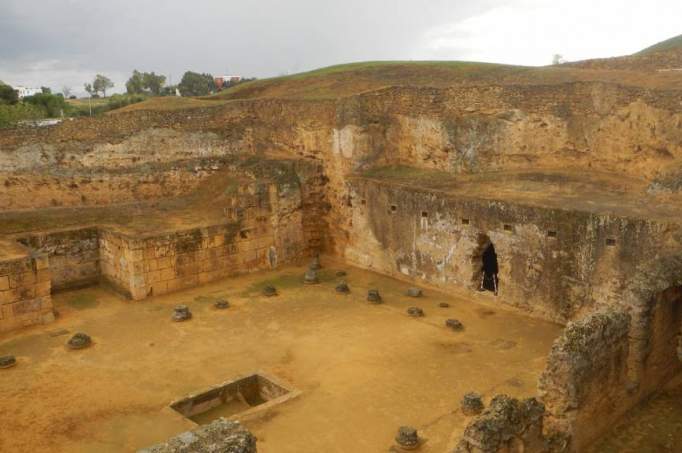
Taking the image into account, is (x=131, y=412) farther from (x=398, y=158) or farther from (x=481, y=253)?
(x=398, y=158)

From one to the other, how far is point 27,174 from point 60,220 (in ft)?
6.92

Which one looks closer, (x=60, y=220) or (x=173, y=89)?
(x=60, y=220)

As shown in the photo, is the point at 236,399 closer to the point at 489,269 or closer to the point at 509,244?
the point at 509,244

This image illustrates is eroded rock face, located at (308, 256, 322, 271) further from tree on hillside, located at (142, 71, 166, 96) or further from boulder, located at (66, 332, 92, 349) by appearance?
tree on hillside, located at (142, 71, 166, 96)

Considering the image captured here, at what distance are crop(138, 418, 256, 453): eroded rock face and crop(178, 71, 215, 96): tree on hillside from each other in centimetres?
4658

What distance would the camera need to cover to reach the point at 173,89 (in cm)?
5009

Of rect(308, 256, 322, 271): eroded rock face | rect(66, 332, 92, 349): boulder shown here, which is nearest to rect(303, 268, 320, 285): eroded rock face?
rect(308, 256, 322, 271): eroded rock face

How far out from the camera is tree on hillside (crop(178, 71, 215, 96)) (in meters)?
50.1

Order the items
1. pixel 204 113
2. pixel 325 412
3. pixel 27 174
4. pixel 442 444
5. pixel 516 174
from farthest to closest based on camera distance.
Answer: pixel 204 113 < pixel 27 174 < pixel 516 174 < pixel 325 412 < pixel 442 444

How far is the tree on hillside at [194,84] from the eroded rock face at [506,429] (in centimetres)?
4647

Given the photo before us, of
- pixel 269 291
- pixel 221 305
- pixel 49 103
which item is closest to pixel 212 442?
pixel 221 305

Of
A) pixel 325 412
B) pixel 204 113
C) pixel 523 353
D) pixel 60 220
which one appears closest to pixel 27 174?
pixel 60 220

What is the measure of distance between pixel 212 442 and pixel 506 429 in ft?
9.91

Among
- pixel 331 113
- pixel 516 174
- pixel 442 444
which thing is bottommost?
pixel 442 444
